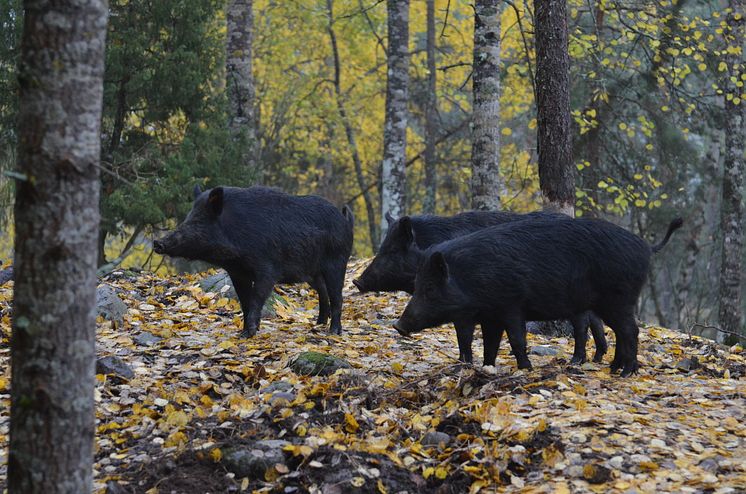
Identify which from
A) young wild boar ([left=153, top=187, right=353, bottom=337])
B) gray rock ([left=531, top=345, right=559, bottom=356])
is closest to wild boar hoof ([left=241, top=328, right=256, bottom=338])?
young wild boar ([left=153, top=187, right=353, bottom=337])

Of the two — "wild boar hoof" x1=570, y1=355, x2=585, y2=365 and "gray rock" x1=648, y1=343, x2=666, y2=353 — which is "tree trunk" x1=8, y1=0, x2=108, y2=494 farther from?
"gray rock" x1=648, y1=343, x2=666, y2=353

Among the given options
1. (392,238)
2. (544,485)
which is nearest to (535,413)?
(544,485)

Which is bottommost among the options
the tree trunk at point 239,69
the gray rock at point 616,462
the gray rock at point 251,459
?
the gray rock at point 251,459

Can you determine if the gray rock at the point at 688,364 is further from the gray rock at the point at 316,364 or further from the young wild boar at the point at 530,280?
the gray rock at the point at 316,364

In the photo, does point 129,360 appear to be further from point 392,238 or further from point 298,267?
point 392,238

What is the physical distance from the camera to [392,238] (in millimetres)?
8664

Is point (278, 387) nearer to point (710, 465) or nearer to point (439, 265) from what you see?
point (439, 265)

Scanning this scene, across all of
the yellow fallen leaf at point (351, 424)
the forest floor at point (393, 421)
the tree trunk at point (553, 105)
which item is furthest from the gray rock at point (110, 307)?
the tree trunk at point (553, 105)

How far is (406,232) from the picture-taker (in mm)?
8609

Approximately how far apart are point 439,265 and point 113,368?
260 cm

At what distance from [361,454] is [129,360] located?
9.36ft

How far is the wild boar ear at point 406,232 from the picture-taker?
850 cm

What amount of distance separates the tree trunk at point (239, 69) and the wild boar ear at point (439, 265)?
8243mm

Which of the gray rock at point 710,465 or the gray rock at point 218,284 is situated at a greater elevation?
the gray rock at point 218,284
